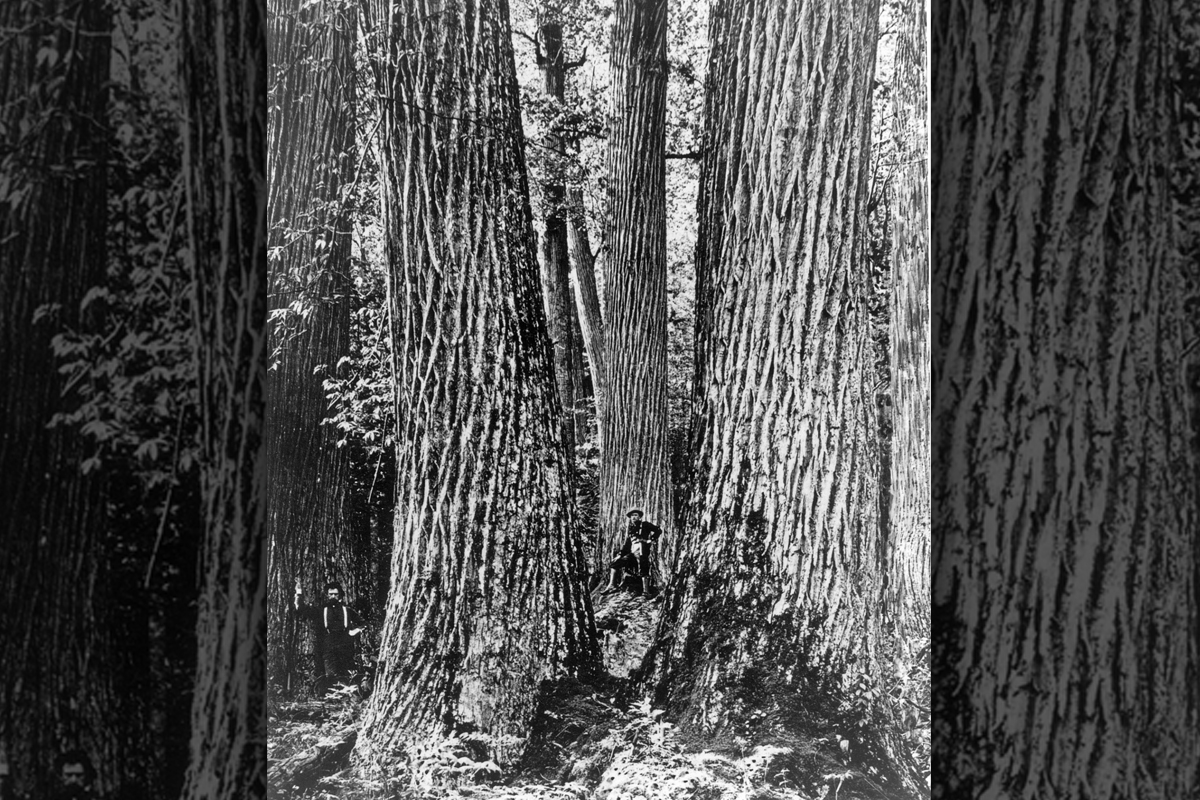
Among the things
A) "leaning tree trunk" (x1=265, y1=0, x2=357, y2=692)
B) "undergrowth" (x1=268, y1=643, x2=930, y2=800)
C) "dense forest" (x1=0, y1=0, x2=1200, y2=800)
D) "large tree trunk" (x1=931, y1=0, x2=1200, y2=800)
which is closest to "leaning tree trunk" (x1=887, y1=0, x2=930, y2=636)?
"dense forest" (x1=0, y1=0, x2=1200, y2=800)

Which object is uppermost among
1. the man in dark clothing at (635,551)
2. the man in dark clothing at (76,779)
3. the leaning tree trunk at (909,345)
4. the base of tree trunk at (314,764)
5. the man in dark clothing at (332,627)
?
the leaning tree trunk at (909,345)

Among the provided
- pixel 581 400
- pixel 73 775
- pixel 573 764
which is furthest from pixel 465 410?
pixel 73 775

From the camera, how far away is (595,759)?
1.74 meters

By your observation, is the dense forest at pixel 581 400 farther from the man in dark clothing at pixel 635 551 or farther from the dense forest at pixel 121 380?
the dense forest at pixel 121 380

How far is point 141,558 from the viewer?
1.16 meters

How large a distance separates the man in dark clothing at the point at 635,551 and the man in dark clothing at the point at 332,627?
0.57 meters

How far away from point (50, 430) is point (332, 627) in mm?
751

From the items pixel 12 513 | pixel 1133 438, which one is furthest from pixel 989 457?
pixel 12 513

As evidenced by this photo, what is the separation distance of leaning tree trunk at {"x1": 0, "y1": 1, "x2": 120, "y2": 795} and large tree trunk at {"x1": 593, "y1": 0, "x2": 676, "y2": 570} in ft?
3.10

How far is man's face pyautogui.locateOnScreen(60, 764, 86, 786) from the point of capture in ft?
3.76

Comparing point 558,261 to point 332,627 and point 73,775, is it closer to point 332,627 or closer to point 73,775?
point 332,627

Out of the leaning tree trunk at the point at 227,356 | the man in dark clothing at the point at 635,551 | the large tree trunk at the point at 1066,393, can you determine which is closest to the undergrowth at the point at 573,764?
the man in dark clothing at the point at 635,551

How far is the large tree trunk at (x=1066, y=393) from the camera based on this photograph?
1094mm

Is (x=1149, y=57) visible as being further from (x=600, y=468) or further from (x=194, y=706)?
(x=194, y=706)
